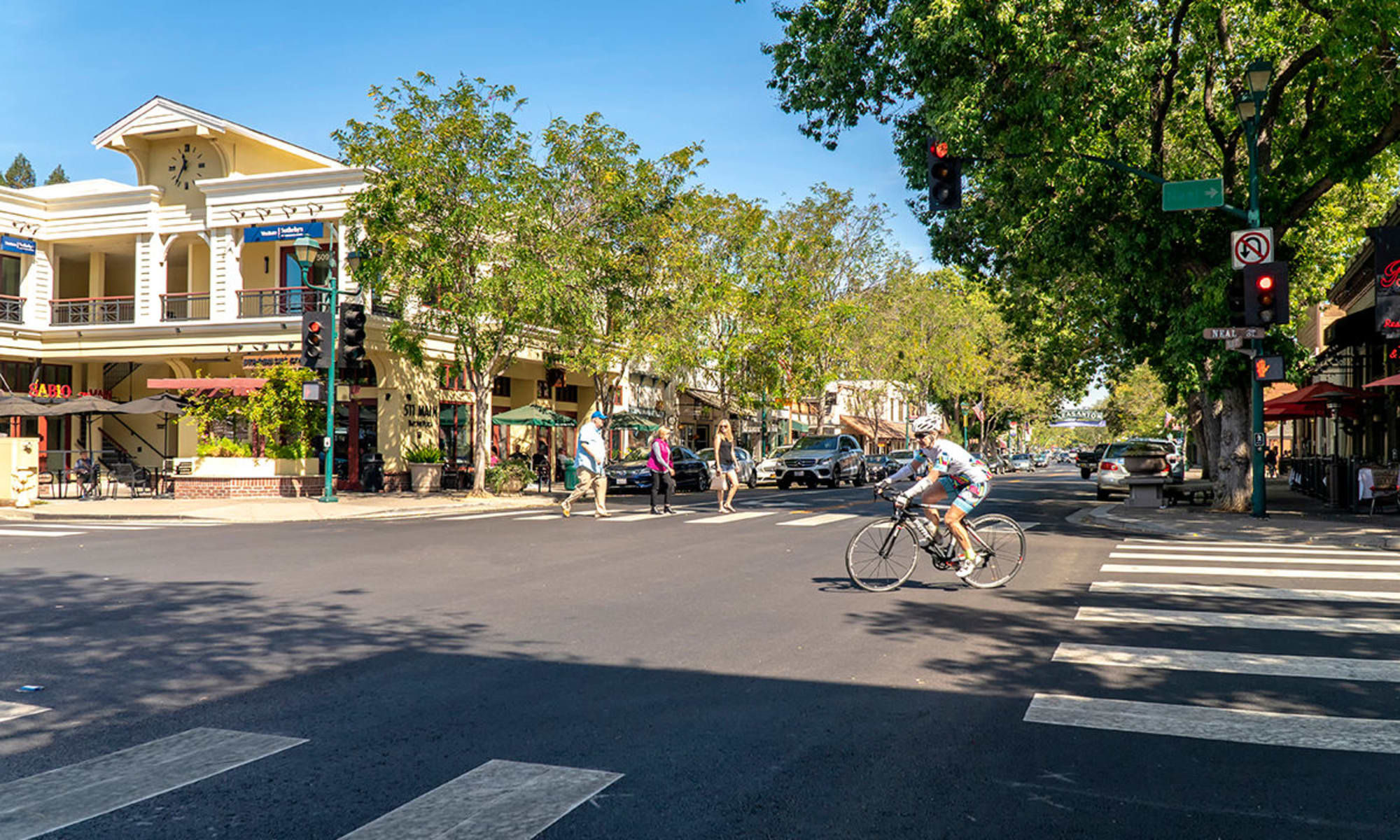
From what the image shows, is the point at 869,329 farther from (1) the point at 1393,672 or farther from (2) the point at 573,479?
(1) the point at 1393,672

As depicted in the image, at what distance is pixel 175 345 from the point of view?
2978cm

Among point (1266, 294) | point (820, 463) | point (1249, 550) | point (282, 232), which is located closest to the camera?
point (1249, 550)

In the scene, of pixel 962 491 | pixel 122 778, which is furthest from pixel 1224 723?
pixel 122 778

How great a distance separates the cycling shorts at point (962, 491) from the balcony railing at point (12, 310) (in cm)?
3206

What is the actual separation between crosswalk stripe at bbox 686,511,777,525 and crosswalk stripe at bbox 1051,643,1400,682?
1120cm

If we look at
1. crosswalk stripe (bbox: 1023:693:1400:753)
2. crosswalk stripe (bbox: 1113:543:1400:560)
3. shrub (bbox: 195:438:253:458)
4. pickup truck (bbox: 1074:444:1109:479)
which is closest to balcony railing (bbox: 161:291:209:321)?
shrub (bbox: 195:438:253:458)

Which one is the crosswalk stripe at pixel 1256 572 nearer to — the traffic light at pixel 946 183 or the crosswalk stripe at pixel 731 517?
the traffic light at pixel 946 183

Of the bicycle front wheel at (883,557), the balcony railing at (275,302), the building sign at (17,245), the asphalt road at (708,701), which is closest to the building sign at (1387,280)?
the asphalt road at (708,701)

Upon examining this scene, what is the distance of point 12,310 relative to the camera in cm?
3177

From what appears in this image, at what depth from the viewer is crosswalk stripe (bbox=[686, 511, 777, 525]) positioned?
18.2 metres

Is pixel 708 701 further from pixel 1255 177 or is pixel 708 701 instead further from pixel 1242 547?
pixel 1255 177

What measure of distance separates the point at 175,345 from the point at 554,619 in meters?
26.2

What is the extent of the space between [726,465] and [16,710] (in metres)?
18.6

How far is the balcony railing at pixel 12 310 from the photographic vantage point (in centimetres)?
3144
